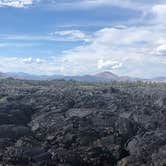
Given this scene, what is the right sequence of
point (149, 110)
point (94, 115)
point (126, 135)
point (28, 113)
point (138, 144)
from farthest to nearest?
point (149, 110), point (28, 113), point (94, 115), point (126, 135), point (138, 144)

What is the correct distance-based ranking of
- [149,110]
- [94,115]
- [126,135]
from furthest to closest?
1. [149,110]
2. [94,115]
3. [126,135]

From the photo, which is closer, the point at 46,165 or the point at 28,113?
the point at 46,165

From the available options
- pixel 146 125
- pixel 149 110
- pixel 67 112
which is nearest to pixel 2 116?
pixel 67 112

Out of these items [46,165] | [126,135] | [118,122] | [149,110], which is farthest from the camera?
[149,110]

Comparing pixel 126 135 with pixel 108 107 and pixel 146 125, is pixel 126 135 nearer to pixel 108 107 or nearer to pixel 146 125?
pixel 146 125

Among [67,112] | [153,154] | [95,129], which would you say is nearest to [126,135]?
[95,129]

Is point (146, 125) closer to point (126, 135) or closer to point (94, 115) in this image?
point (94, 115)

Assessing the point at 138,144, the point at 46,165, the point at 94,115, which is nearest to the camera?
the point at 46,165

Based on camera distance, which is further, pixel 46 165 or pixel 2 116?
pixel 2 116
